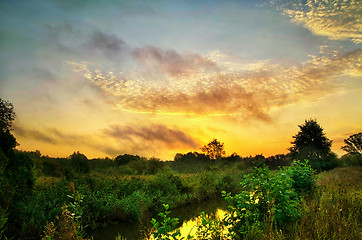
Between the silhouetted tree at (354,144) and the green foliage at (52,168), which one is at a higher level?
the silhouetted tree at (354,144)

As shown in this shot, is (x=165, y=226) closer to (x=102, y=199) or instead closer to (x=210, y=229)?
(x=210, y=229)

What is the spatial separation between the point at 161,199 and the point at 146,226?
4094 millimetres

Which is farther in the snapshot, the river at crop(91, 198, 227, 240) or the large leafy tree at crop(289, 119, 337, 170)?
the large leafy tree at crop(289, 119, 337, 170)

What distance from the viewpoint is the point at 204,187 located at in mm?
20828

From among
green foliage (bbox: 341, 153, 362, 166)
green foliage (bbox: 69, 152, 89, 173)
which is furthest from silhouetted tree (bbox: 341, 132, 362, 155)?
green foliage (bbox: 69, 152, 89, 173)


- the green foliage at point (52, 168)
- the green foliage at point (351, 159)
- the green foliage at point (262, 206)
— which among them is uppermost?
the green foliage at point (351, 159)

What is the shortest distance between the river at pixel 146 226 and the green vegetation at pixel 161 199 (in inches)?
16.8

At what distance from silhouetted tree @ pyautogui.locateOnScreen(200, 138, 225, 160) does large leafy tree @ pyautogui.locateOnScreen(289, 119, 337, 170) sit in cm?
1079

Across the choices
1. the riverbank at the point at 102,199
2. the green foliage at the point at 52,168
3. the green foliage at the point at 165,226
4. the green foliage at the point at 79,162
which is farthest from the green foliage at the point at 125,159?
the green foliage at the point at 165,226

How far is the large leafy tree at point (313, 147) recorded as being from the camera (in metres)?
34.7

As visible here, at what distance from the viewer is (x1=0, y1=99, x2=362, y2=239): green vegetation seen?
524cm

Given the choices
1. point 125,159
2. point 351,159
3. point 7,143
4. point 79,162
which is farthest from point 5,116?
point 351,159

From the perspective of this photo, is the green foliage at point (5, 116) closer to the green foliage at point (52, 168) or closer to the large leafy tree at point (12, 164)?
the large leafy tree at point (12, 164)

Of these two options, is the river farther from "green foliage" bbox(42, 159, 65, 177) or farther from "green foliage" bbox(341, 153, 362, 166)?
"green foliage" bbox(341, 153, 362, 166)
